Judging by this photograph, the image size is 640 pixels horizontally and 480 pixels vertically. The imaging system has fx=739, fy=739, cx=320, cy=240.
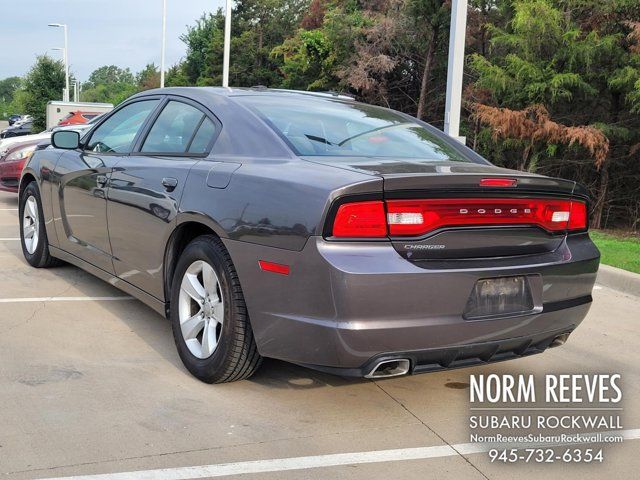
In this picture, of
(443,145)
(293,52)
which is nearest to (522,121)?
(443,145)

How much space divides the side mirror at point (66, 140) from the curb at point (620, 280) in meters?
4.86

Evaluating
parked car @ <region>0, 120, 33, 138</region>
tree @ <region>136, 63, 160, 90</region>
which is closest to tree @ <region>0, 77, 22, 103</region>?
tree @ <region>136, 63, 160, 90</region>

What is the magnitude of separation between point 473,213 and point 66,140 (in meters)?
3.54

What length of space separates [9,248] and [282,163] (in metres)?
4.98

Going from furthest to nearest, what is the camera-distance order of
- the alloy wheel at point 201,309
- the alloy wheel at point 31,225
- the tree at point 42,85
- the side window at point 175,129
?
the tree at point 42,85
the alloy wheel at point 31,225
the side window at point 175,129
the alloy wheel at point 201,309

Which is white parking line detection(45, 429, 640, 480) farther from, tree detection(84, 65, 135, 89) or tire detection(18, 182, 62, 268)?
tree detection(84, 65, 135, 89)

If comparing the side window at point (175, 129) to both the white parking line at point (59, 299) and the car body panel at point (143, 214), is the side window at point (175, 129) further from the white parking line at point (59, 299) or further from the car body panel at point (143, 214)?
the white parking line at point (59, 299)

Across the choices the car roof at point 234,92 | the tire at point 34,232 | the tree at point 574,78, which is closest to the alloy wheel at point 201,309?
the car roof at point 234,92

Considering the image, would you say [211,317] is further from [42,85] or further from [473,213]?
[42,85]

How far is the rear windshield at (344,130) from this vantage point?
4023 millimetres

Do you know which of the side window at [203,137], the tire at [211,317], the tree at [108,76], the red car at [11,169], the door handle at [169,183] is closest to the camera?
the tire at [211,317]

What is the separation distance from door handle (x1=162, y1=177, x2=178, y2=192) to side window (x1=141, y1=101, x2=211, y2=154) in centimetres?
23

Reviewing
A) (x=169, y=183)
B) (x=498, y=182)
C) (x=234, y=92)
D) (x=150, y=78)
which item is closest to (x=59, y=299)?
(x=169, y=183)

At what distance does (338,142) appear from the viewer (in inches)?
162
